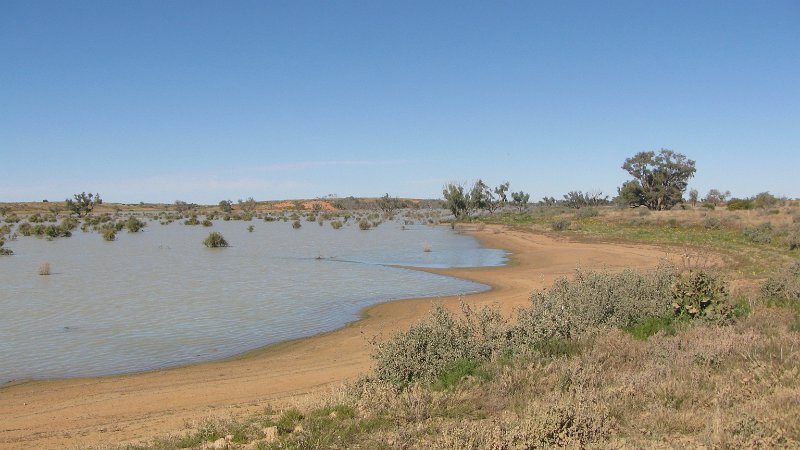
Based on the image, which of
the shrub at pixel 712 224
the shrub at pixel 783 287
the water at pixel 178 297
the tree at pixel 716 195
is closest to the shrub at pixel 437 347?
the water at pixel 178 297

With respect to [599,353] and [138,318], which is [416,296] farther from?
[599,353]

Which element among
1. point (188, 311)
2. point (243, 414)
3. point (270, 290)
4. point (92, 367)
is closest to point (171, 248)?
point (270, 290)

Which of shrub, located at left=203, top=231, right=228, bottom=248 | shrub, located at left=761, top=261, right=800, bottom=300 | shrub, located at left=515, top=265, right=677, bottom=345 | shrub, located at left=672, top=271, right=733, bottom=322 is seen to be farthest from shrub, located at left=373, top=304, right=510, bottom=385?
shrub, located at left=203, top=231, right=228, bottom=248

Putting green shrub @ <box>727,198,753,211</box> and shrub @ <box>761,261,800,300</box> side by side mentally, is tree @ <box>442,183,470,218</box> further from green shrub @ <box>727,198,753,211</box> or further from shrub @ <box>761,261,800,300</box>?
shrub @ <box>761,261,800,300</box>

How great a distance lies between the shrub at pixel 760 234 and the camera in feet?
96.3

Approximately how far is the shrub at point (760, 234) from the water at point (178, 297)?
44.4 feet

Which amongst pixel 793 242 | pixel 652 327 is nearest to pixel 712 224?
pixel 793 242

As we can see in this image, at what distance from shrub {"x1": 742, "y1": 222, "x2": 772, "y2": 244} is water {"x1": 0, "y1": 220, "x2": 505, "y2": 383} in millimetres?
13529

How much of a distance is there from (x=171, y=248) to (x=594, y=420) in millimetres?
35206

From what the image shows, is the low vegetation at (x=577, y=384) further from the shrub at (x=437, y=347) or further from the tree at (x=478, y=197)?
the tree at (x=478, y=197)

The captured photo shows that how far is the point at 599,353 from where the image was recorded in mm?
7137

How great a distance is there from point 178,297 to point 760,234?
29702mm

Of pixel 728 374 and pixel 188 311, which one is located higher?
pixel 728 374

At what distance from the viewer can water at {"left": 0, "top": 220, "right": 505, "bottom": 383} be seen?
39.2 feet
